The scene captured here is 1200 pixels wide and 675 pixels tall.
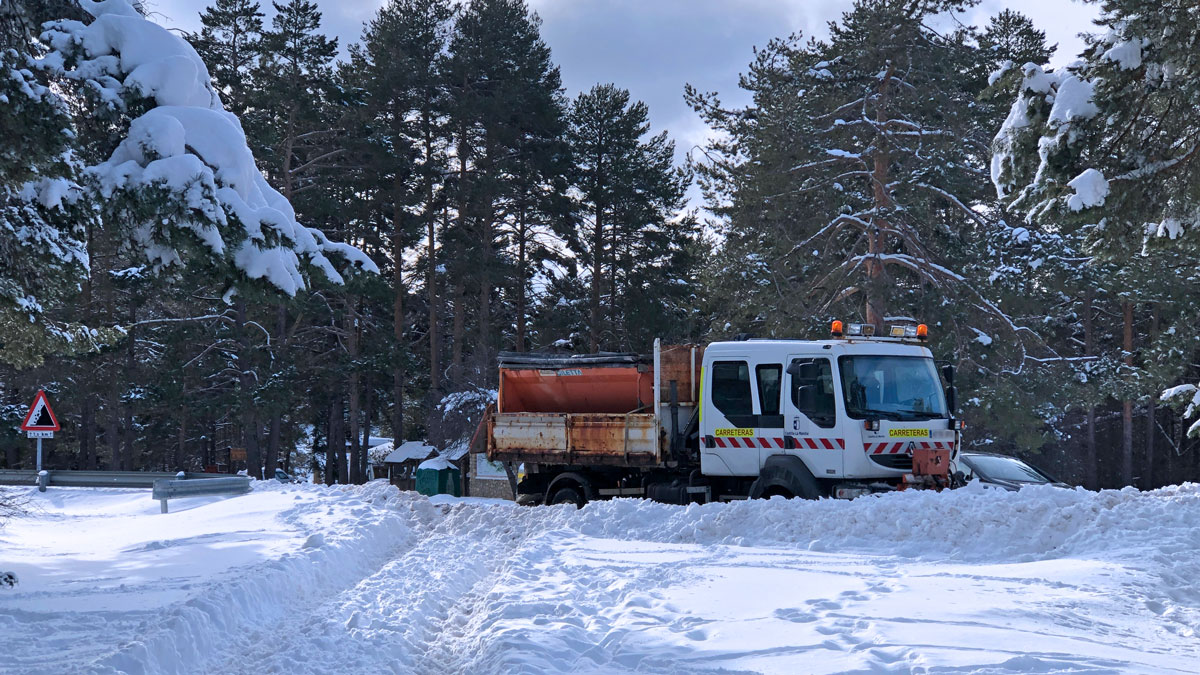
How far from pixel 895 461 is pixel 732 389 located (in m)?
2.32

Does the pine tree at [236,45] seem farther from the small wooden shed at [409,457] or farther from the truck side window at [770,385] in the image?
the truck side window at [770,385]

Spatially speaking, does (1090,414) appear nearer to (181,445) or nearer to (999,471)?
(999,471)

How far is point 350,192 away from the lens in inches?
1459

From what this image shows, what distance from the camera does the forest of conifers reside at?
31.1ft

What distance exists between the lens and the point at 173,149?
8.60 meters

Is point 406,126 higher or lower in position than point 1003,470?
higher

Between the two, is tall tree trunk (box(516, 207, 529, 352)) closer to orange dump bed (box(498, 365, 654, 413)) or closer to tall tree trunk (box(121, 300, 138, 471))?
tall tree trunk (box(121, 300, 138, 471))

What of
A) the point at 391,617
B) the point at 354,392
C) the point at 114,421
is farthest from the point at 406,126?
the point at 391,617

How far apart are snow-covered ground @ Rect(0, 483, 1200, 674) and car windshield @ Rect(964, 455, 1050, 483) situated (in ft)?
7.90

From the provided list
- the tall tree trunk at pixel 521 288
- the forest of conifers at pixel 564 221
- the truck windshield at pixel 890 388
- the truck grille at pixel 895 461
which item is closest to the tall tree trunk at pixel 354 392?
the forest of conifers at pixel 564 221

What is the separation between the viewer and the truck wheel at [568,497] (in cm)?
1600

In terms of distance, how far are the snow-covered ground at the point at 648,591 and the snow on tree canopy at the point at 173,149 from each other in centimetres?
295

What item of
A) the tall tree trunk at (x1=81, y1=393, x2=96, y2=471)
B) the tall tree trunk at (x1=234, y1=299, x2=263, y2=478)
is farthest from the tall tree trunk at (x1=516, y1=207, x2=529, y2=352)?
the tall tree trunk at (x1=81, y1=393, x2=96, y2=471)

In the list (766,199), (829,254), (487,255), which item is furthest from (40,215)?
(487,255)
